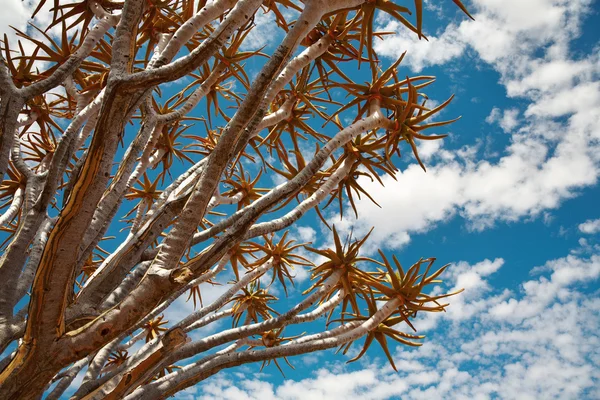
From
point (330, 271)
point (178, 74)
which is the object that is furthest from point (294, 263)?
point (178, 74)

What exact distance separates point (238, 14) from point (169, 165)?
4.33 m

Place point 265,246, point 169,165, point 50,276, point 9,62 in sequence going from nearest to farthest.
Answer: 1. point 50,276
2. point 9,62
3. point 265,246
4. point 169,165

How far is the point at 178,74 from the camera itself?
2.78 m

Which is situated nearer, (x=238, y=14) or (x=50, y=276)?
(x=50, y=276)

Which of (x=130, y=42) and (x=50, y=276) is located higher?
(x=130, y=42)

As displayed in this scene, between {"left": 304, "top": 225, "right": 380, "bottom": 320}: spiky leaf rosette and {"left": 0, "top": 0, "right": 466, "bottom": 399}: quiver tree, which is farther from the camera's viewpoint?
{"left": 304, "top": 225, "right": 380, "bottom": 320}: spiky leaf rosette

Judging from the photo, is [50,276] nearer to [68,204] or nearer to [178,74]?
[68,204]

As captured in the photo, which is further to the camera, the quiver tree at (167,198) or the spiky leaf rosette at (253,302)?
the spiky leaf rosette at (253,302)

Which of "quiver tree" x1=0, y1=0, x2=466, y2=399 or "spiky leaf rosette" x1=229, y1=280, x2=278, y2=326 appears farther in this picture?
"spiky leaf rosette" x1=229, y1=280, x2=278, y2=326

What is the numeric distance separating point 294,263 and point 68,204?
4.32 metres

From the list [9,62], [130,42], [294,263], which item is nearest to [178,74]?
[130,42]

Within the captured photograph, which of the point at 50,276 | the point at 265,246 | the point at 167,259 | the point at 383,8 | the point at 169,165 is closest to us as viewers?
the point at 50,276

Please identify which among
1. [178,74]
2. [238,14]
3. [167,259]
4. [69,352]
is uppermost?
Answer: [238,14]

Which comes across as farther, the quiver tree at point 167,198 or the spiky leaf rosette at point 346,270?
the spiky leaf rosette at point 346,270
